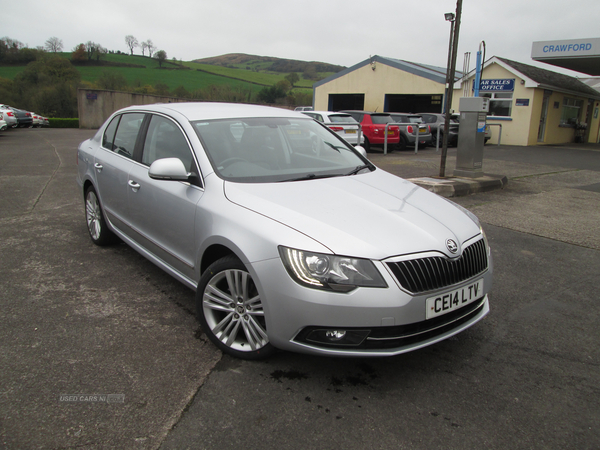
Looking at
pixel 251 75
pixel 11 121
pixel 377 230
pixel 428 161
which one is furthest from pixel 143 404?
pixel 251 75

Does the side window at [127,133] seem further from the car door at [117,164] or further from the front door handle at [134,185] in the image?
the front door handle at [134,185]

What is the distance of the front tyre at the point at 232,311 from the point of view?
2.63 metres

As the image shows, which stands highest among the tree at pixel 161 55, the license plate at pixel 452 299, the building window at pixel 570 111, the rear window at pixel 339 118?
the tree at pixel 161 55

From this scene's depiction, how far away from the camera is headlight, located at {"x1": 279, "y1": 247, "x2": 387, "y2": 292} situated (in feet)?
7.55

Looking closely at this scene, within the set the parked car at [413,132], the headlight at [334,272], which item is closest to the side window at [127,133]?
the headlight at [334,272]

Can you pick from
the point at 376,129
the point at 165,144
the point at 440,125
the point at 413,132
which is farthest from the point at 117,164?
the point at 440,125

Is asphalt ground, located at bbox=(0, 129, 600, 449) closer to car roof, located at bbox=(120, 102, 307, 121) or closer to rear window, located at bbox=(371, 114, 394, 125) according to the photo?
car roof, located at bbox=(120, 102, 307, 121)

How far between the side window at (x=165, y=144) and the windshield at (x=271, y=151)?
0.53ft

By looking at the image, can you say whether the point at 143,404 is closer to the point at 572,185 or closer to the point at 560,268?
the point at 560,268

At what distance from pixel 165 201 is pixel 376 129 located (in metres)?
14.5

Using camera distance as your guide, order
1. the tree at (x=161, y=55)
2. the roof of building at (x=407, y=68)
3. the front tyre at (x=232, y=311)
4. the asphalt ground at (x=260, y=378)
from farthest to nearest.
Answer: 1. the tree at (x=161, y=55)
2. the roof of building at (x=407, y=68)
3. the front tyre at (x=232, y=311)
4. the asphalt ground at (x=260, y=378)

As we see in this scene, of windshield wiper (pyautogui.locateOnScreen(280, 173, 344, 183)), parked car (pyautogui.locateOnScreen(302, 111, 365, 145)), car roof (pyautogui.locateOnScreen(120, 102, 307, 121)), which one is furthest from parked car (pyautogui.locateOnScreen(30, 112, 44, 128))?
windshield wiper (pyautogui.locateOnScreen(280, 173, 344, 183))

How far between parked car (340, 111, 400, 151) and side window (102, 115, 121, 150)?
13.3m

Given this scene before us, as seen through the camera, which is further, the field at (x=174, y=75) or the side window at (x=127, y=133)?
the field at (x=174, y=75)
